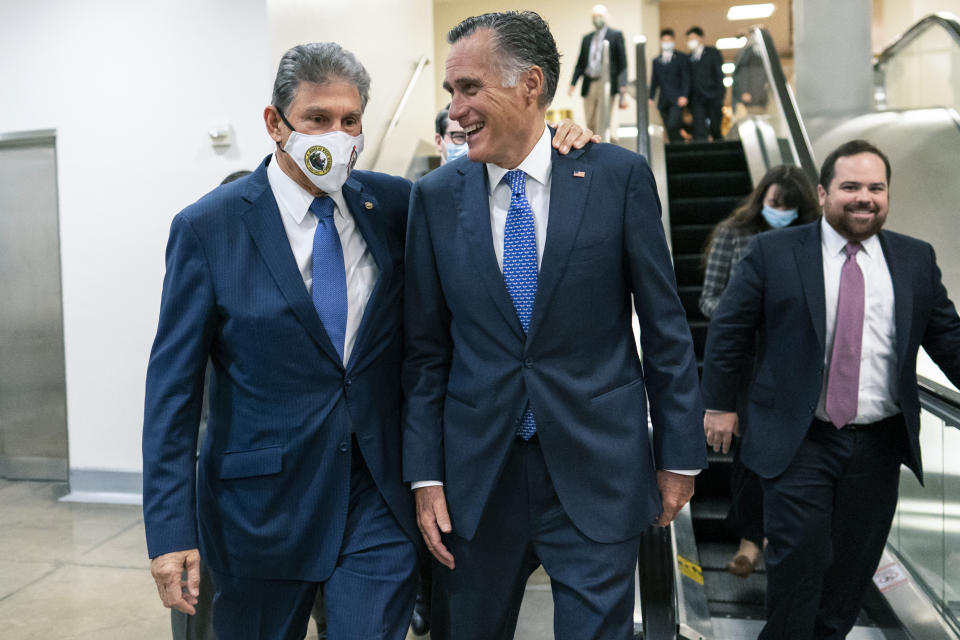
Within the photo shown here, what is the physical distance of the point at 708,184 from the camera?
7977 millimetres

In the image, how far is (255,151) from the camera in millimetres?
6203

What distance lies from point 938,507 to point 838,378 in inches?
36.8

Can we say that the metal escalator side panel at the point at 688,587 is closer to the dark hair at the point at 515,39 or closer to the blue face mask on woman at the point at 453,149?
the blue face mask on woman at the point at 453,149

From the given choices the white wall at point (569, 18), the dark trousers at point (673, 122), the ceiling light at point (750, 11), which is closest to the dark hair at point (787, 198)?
the dark trousers at point (673, 122)

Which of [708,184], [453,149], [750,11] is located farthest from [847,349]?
[750,11]

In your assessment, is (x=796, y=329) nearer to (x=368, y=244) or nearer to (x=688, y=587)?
(x=688, y=587)

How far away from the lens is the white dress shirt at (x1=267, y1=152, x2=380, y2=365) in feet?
7.07

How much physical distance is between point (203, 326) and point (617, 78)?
9600 millimetres

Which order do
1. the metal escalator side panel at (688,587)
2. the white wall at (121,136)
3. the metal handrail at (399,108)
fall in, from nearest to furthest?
1. the metal escalator side panel at (688,587)
2. the white wall at (121,136)
3. the metal handrail at (399,108)

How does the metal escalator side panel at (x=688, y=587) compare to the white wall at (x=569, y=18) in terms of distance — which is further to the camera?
the white wall at (x=569, y=18)

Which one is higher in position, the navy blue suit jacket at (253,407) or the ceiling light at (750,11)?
the ceiling light at (750,11)

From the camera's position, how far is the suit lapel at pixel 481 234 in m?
2.07

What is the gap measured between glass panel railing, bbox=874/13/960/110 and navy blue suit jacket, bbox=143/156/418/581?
282 inches

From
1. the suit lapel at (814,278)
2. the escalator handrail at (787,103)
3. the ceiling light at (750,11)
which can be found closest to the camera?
the suit lapel at (814,278)
